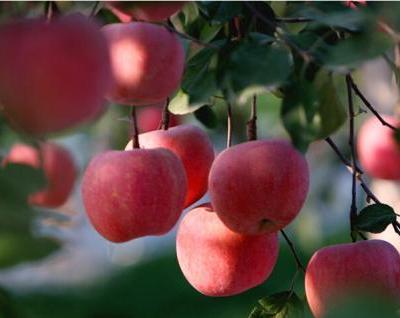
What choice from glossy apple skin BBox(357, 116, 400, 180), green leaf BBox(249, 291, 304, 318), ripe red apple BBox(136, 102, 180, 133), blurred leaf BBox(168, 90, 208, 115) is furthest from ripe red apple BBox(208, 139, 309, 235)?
glossy apple skin BBox(357, 116, 400, 180)

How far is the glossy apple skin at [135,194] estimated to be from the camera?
988 mm

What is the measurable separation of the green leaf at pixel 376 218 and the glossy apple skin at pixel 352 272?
2 cm

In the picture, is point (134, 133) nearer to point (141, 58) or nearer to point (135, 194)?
point (135, 194)

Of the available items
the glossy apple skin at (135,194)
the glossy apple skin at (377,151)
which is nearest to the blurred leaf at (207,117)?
the glossy apple skin at (135,194)

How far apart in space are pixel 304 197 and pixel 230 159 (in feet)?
0.27

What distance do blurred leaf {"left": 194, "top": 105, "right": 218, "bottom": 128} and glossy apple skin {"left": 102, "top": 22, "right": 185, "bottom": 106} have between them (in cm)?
32

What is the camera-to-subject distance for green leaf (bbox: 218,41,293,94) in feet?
2.51

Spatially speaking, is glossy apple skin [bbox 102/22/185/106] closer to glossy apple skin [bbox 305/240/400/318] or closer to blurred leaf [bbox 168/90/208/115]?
blurred leaf [bbox 168/90/208/115]

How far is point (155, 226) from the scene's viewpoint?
998 millimetres

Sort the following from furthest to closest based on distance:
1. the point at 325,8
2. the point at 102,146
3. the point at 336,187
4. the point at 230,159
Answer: the point at 336,187, the point at 102,146, the point at 230,159, the point at 325,8

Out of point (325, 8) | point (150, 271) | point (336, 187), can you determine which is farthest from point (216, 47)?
point (150, 271)

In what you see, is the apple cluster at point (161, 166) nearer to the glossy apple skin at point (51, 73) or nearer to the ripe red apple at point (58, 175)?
the glossy apple skin at point (51, 73)

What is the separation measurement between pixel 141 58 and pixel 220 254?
0.97 ft

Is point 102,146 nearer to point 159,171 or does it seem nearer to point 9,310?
point 159,171
